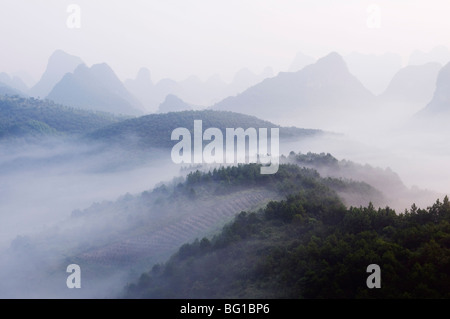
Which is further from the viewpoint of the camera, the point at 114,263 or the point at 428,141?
the point at 428,141

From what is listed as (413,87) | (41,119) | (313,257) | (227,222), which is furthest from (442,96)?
(313,257)

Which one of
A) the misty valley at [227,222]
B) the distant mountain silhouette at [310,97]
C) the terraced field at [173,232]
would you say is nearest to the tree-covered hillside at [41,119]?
the misty valley at [227,222]

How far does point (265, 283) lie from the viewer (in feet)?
49.1

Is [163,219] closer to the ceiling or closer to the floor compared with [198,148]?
closer to the floor

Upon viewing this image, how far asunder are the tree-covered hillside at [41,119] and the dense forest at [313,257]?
90153 mm

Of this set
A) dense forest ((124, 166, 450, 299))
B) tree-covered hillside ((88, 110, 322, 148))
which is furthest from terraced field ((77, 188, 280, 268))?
tree-covered hillside ((88, 110, 322, 148))

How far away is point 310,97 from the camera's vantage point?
177 meters

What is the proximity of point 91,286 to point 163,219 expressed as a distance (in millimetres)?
8120

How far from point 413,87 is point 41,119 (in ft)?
516

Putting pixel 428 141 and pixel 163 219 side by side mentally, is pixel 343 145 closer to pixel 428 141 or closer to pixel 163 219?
pixel 428 141

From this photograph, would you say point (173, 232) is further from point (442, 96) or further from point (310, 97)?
point (310, 97)

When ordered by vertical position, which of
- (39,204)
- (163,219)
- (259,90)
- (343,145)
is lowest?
(163,219)

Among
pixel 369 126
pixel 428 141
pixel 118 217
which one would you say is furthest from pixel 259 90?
pixel 118 217
